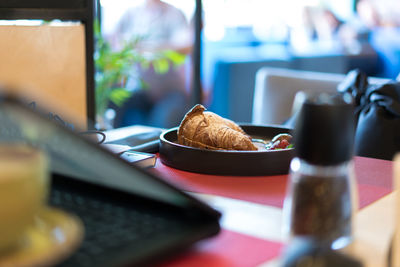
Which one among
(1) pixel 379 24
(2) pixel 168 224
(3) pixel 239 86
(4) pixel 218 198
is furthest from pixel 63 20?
(1) pixel 379 24

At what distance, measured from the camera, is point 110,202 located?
0.57 metres

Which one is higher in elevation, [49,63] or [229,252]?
[49,63]

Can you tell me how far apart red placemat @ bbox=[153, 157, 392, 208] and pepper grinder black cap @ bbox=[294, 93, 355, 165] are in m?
0.20

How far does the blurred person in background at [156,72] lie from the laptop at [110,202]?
10.5 feet

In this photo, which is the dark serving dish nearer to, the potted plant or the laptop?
the laptop

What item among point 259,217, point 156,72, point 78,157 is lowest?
point 156,72

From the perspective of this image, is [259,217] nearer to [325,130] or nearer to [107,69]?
[325,130]

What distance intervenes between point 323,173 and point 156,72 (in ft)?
11.0

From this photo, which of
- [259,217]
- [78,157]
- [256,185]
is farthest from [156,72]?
[78,157]

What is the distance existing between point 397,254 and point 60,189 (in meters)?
0.40

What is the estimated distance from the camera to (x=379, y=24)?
6539 millimetres

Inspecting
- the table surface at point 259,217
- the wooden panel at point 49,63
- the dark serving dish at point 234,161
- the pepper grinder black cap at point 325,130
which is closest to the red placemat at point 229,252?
the table surface at point 259,217

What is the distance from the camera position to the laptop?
0.46 m

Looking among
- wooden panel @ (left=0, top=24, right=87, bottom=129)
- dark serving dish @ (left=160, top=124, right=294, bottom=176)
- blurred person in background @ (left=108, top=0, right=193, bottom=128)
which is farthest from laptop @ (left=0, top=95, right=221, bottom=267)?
blurred person in background @ (left=108, top=0, right=193, bottom=128)
